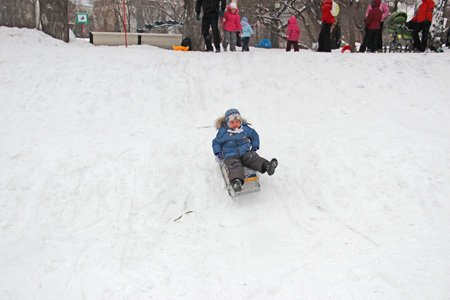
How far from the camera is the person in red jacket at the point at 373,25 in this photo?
38.9 feet

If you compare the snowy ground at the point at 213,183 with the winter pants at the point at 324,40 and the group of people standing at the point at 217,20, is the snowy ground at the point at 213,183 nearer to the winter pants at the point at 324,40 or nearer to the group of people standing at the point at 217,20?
the group of people standing at the point at 217,20

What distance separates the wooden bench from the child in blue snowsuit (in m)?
9.54

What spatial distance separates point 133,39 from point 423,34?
9.35 m

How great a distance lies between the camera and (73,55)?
402 inches

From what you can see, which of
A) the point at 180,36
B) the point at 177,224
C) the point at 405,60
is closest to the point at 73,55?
the point at 180,36

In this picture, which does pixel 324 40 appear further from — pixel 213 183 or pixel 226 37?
pixel 213 183

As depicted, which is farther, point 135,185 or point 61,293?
point 135,185

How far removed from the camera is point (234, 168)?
5055mm

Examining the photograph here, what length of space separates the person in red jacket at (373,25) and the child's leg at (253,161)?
8.60 metres

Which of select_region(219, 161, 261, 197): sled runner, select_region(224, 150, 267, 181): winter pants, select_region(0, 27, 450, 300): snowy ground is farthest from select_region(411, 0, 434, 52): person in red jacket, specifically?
select_region(219, 161, 261, 197): sled runner

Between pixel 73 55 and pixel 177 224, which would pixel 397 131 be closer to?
pixel 177 224

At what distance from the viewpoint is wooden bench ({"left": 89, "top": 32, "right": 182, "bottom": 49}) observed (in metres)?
14.0

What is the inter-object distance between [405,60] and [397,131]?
428 centimetres

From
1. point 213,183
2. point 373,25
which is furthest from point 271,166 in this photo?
point 373,25
